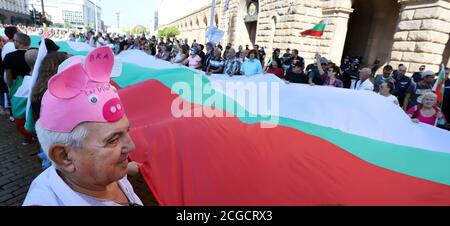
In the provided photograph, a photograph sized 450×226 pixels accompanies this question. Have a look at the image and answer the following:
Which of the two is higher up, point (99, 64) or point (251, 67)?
point (99, 64)

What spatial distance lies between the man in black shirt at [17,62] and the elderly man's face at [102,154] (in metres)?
4.65

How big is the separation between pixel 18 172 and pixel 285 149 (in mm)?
3821

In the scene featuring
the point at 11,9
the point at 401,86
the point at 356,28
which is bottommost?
the point at 401,86

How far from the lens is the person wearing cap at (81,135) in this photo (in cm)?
94

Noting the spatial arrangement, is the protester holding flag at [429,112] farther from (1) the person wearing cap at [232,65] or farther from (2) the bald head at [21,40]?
(2) the bald head at [21,40]

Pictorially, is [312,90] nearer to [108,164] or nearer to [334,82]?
[334,82]

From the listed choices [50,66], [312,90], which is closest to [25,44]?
[50,66]

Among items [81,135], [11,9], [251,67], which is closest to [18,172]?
[81,135]

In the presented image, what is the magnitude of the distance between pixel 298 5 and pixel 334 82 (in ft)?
24.3

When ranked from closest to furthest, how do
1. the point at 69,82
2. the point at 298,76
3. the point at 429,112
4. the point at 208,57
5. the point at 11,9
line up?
the point at 69,82
the point at 429,112
the point at 298,76
the point at 208,57
the point at 11,9

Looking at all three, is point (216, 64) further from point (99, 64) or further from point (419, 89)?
point (99, 64)

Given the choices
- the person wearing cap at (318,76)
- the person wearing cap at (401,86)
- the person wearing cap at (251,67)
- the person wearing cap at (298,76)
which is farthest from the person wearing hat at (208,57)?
the person wearing cap at (401,86)

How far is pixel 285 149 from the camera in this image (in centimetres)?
232

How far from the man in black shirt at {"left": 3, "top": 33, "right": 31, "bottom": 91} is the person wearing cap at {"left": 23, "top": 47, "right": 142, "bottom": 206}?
4565mm
